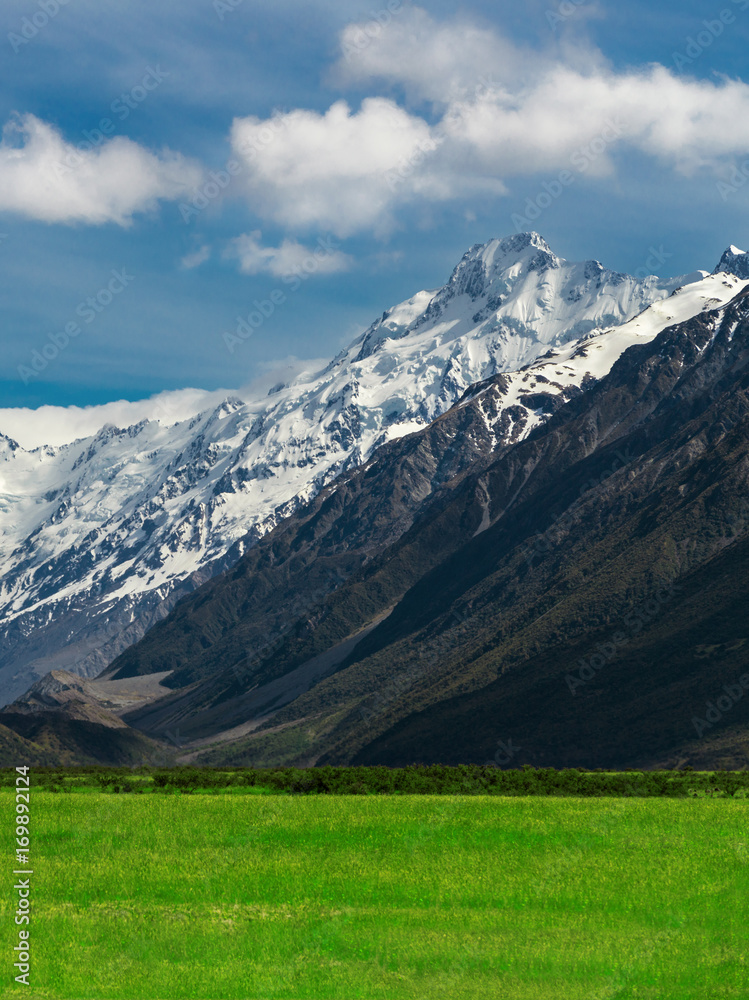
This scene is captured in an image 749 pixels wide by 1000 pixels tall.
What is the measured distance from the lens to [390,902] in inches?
1496

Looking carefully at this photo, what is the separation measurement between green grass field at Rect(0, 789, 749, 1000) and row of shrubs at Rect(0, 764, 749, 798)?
1181cm

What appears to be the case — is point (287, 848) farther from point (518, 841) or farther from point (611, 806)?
point (611, 806)

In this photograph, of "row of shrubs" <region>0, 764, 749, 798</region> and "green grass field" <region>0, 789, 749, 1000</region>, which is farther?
"row of shrubs" <region>0, 764, 749, 798</region>

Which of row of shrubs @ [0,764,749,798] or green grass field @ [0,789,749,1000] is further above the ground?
row of shrubs @ [0,764,749,798]

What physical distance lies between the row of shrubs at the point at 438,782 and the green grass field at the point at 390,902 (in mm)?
11810

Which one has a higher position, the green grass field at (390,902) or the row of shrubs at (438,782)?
the row of shrubs at (438,782)

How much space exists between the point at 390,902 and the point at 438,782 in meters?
31.1

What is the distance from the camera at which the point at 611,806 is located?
5506 centimetres

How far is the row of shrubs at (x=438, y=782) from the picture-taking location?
67.4 metres

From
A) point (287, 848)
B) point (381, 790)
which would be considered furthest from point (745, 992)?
point (381, 790)

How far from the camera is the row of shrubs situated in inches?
2655

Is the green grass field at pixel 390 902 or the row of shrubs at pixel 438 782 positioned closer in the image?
the green grass field at pixel 390 902

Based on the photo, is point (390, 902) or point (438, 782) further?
point (438, 782)

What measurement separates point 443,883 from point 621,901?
6389 mm
